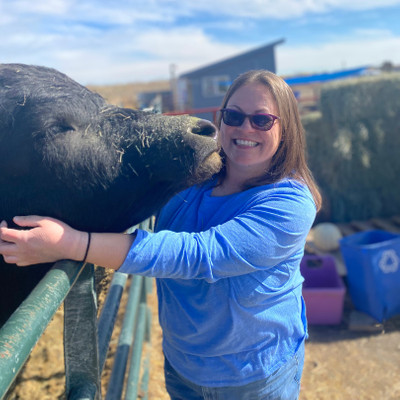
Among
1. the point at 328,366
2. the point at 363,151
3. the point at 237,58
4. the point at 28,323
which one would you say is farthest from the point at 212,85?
the point at 28,323

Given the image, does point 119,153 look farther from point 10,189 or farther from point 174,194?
point 10,189

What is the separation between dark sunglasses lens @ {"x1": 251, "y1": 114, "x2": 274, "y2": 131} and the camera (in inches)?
62.7

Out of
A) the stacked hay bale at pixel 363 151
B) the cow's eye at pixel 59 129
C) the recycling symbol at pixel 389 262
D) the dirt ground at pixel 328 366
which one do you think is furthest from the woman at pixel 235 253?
the stacked hay bale at pixel 363 151

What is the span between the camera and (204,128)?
169 cm

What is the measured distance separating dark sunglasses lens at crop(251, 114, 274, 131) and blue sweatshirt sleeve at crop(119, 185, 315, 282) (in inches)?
10.3

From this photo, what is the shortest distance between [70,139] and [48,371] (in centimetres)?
250

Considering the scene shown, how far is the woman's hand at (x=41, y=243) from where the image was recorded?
3.68ft

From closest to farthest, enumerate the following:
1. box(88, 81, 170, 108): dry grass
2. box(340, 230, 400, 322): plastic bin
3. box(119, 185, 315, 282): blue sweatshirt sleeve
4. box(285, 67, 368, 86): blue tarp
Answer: box(119, 185, 315, 282): blue sweatshirt sleeve < box(88, 81, 170, 108): dry grass < box(340, 230, 400, 322): plastic bin < box(285, 67, 368, 86): blue tarp

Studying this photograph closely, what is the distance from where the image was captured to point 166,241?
49.3 inches

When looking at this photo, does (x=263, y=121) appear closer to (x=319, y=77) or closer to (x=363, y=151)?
(x=363, y=151)

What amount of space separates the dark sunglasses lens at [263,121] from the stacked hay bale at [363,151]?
616 cm

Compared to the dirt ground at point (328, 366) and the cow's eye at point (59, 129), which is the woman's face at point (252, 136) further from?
the dirt ground at point (328, 366)

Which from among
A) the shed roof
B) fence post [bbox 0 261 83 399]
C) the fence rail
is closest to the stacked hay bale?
the fence rail

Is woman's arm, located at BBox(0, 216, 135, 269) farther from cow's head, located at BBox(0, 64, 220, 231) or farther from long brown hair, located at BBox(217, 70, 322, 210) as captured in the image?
long brown hair, located at BBox(217, 70, 322, 210)
